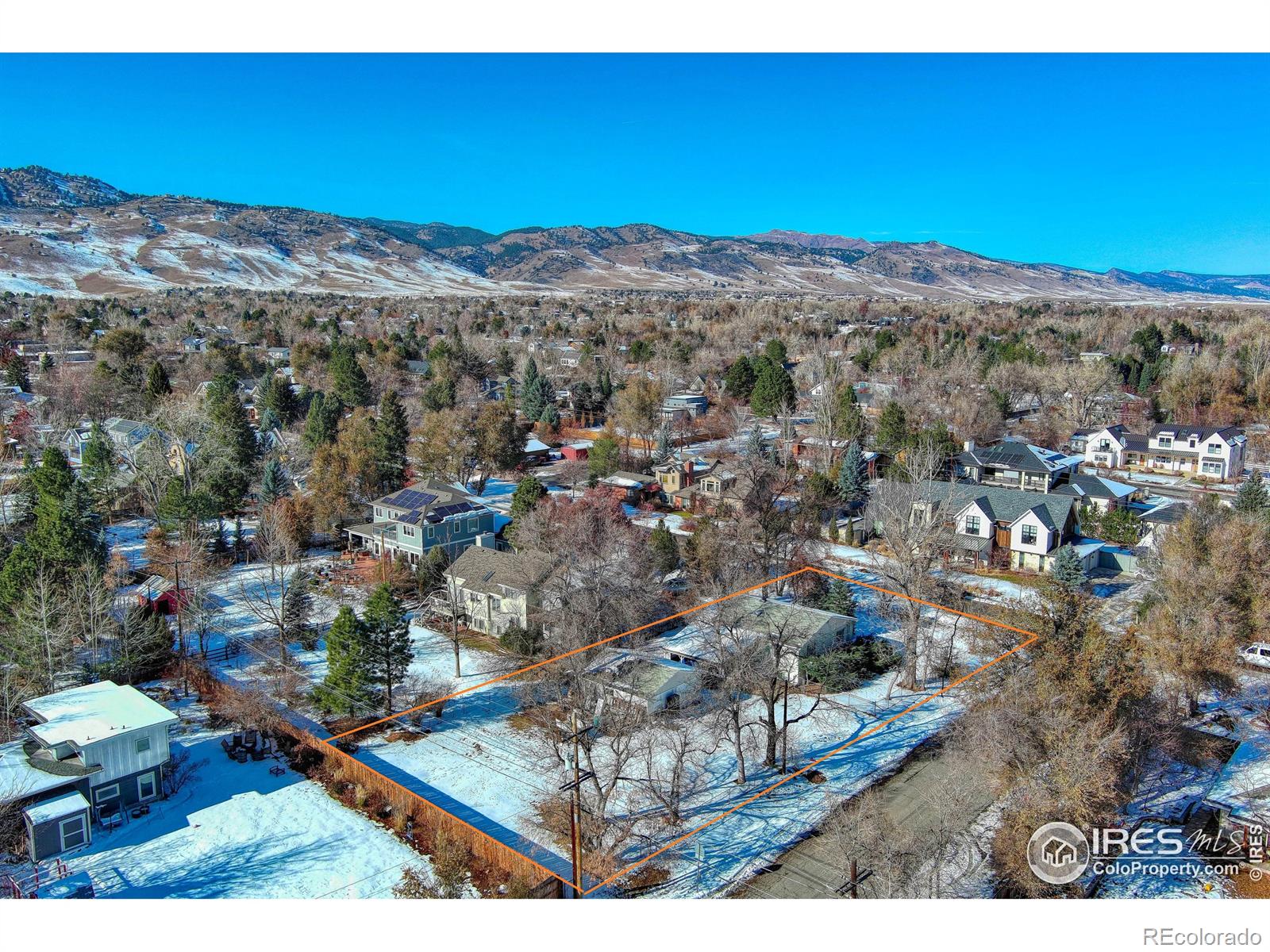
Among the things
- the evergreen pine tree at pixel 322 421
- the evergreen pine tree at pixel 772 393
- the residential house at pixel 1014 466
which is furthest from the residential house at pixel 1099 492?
the evergreen pine tree at pixel 322 421

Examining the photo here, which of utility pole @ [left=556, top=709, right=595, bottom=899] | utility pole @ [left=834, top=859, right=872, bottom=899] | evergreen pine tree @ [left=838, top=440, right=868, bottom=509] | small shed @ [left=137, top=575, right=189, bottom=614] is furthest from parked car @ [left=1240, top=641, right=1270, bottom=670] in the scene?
small shed @ [left=137, top=575, right=189, bottom=614]

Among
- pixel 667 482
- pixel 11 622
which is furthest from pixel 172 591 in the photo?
pixel 667 482

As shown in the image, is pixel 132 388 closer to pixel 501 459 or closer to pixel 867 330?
pixel 501 459

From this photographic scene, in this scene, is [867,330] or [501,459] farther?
[867,330]

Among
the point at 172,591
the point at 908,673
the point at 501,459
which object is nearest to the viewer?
the point at 908,673

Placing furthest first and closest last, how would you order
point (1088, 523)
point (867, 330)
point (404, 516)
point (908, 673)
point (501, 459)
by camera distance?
point (867, 330)
point (501, 459)
point (1088, 523)
point (404, 516)
point (908, 673)

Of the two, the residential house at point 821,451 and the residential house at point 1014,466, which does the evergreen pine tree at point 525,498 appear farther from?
the residential house at point 1014,466
